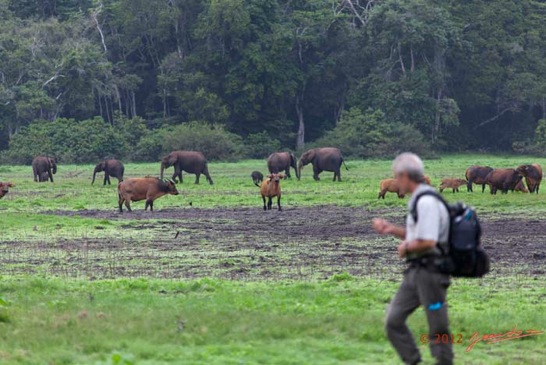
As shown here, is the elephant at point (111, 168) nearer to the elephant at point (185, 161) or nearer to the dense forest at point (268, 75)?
the elephant at point (185, 161)

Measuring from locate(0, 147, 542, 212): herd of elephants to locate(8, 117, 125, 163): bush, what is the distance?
14.5 meters

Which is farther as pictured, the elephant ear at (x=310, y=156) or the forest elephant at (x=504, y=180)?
the elephant ear at (x=310, y=156)

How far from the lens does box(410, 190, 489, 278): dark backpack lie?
8922mm

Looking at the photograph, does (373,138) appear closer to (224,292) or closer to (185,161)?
(185,161)

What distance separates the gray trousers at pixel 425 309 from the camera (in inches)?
356

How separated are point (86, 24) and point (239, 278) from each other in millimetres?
55101

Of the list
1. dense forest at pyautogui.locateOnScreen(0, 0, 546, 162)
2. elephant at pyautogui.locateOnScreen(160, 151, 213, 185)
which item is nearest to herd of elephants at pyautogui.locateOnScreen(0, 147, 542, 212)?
elephant at pyautogui.locateOnScreen(160, 151, 213, 185)

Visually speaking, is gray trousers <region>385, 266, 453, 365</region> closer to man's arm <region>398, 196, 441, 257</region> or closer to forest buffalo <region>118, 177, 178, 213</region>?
man's arm <region>398, 196, 441, 257</region>

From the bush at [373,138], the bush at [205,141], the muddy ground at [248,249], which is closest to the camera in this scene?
the muddy ground at [248,249]

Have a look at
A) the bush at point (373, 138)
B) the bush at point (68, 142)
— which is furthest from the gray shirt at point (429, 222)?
the bush at point (68, 142)

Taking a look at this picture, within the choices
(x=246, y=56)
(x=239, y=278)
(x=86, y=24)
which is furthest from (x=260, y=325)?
(x=86, y=24)

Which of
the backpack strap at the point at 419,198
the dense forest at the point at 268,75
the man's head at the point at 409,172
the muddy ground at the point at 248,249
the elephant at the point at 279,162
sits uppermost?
the dense forest at the point at 268,75

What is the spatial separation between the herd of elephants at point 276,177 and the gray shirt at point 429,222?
15.6 metres

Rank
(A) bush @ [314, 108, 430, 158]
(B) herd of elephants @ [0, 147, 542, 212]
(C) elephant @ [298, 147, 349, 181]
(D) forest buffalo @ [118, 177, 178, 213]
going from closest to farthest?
(D) forest buffalo @ [118, 177, 178, 213], (B) herd of elephants @ [0, 147, 542, 212], (C) elephant @ [298, 147, 349, 181], (A) bush @ [314, 108, 430, 158]
